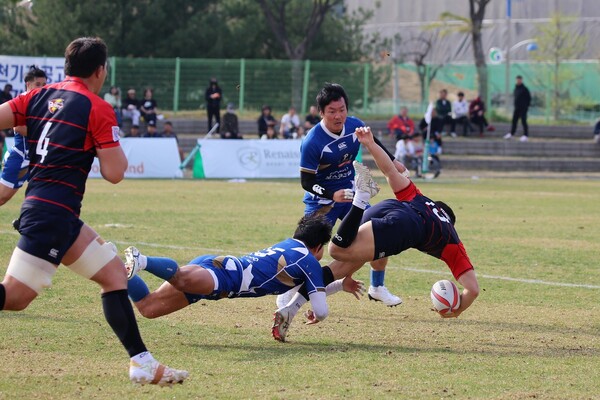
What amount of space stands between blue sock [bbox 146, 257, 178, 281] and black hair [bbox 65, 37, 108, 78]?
1.77 m

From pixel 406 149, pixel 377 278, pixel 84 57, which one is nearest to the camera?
pixel 84 57

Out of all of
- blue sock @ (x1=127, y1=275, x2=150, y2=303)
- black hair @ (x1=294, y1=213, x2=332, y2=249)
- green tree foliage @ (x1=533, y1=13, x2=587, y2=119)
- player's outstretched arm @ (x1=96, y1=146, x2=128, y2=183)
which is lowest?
blue sock @ (x1=127, y1=275, x2=150, y2=303)

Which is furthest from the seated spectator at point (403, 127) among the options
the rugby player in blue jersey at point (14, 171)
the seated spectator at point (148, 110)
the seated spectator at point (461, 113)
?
the rugby player in blue jersey at point (14, 171)

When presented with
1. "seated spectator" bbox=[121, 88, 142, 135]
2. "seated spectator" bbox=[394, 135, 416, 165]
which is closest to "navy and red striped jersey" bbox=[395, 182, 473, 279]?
"seated spectator" bbox=[394, 135, 416, 165]

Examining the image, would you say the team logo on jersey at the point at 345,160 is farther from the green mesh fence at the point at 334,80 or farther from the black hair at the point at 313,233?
the green mesh fence at the point at 334,80

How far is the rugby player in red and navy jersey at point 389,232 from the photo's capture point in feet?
26.9

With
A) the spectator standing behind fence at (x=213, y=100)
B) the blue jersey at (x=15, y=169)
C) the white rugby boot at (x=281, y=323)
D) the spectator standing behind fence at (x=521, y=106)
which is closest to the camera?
the white rugby boot at (x=281, y=323)

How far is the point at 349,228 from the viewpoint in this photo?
819cm

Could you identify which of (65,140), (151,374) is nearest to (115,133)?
(65,140)

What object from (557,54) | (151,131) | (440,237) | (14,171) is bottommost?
(151,131)

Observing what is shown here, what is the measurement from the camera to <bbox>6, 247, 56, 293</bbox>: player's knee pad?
602cm

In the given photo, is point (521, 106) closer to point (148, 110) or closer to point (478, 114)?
point (478, 114)

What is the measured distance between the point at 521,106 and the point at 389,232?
30650 mm

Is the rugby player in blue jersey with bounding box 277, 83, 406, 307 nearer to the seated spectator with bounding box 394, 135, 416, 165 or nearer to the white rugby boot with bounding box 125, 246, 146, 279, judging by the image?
the white rugby boot with bounding box 125, 246, 146, 279
